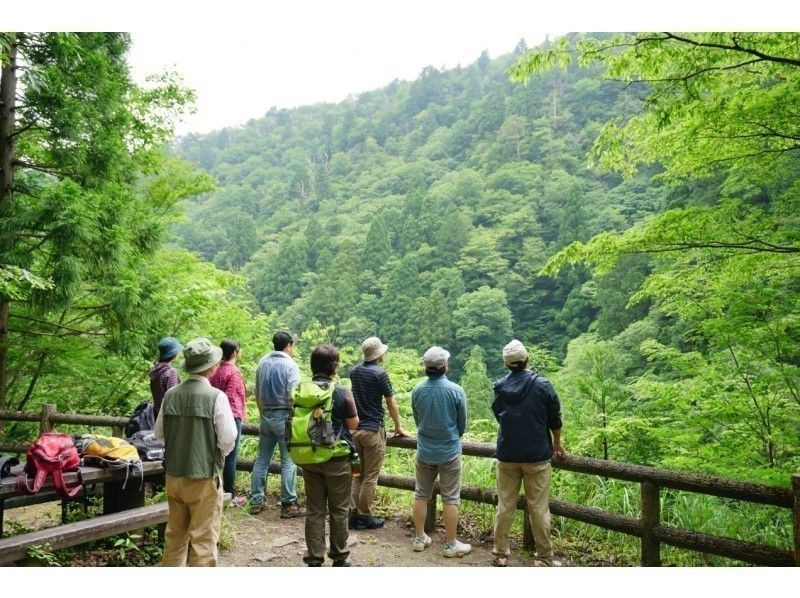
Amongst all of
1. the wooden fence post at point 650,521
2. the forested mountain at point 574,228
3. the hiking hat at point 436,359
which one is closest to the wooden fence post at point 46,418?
the hiking hat at point 436,359

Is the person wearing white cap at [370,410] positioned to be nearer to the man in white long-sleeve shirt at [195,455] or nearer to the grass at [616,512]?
the grass at [616,512]

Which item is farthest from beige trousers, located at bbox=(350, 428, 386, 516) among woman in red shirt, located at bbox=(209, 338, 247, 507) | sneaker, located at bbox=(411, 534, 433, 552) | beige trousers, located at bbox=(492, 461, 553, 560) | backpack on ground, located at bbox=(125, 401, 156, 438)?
backpack on ground, located at bbox=(125, 401, 156, 438)

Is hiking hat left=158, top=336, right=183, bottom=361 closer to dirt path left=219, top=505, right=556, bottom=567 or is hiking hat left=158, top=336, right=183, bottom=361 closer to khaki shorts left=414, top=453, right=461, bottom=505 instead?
dirt path left=219, top=505, right=556, bottom=567

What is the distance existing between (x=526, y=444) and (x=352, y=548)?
154 centimetres

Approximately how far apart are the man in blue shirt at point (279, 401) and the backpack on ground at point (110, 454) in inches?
41.1

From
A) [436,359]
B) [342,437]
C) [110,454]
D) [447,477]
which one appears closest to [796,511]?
[447,477]

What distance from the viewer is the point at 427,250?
49219 mm

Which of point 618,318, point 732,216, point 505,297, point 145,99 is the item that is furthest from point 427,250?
point 732,216

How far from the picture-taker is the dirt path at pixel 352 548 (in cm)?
386

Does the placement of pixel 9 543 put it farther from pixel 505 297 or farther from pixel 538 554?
pixel 505 297

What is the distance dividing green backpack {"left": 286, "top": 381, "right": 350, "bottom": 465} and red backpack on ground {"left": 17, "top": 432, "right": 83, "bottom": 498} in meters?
1.48

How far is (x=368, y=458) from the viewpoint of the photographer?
4352 millimetres

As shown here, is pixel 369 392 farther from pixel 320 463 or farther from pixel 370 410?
pixel 320 463

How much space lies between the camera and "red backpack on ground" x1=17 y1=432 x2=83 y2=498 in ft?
11.2
